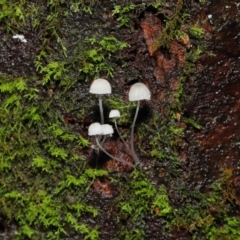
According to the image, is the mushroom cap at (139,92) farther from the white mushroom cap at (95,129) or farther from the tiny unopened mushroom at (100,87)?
the white mushroom cap at (95,129)

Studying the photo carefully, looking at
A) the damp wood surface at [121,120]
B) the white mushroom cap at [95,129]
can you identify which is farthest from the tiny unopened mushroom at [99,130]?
the damp wood surface at [121,120]

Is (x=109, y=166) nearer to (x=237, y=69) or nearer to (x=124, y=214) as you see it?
(x=124, y=214)

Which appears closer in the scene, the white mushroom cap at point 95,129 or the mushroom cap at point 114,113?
the white mushroom cap at point 95,129

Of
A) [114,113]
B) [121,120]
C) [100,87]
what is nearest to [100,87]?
[100,87]

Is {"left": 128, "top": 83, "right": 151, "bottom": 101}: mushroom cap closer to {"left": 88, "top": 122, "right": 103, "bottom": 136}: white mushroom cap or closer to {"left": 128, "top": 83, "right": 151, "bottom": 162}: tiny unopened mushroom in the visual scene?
{"left": 128, "top": 83, "right": 151, "bottom": 162}: tiny unopened mushroom

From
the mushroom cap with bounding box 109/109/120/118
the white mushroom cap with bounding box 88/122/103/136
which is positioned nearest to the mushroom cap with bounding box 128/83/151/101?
the mushroom cap with bounding box 109/109/120/118

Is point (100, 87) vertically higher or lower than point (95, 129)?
higher

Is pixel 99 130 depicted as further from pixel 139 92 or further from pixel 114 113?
pixel 139 92
